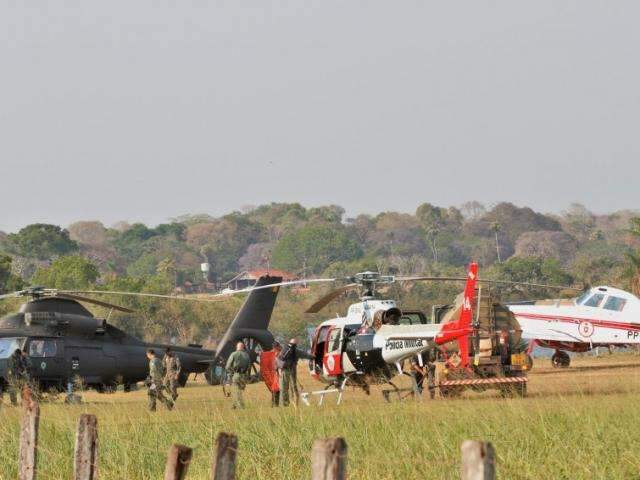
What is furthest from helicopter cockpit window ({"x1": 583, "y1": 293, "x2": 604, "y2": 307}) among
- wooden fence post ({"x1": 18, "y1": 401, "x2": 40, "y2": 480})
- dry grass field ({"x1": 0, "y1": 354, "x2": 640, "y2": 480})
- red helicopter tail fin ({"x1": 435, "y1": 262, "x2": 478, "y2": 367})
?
wooden fence post ({"x1": 18, "y1": 401, "x2": 40, "y2": 480})

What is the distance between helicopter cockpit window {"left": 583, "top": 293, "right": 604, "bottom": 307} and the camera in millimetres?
36091

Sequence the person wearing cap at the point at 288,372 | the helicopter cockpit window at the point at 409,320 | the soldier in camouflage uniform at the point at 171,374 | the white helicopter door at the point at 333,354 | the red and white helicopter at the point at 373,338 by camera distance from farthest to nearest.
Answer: the helicopter cockpit window at the point at 409,320, the white helicopter door at the point at 333,354, the person wearing cap at the point at 288,372, the soldier in camouflage uniform at the point at 171,374, the red and white helicopter at the point at 373,338

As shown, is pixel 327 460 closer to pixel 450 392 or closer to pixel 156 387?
pixel 156 387

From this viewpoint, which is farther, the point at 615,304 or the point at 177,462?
the point at 615,304

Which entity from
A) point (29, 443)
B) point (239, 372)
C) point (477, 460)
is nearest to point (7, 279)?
point (239, 372)

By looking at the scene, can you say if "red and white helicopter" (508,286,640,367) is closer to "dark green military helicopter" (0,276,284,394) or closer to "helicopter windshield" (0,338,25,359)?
"dark green military helicopter" (0,276,284,394)

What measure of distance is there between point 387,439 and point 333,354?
1053 cm

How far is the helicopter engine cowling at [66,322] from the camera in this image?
26875 millimetres

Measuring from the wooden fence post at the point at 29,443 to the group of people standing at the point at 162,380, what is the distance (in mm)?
13316

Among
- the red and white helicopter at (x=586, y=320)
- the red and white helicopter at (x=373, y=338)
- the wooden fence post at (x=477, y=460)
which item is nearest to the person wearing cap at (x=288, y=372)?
the red and white helicopter at (x=373, y=338)

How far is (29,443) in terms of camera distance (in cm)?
959

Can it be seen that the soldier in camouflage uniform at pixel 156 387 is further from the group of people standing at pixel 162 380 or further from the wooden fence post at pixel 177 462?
the wooden fence post at pixel 177 462

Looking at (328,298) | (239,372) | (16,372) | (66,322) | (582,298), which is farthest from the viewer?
(582,298)

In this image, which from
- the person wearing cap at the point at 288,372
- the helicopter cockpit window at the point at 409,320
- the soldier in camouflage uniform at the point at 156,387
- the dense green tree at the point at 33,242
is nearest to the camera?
the soldier in camouflage uniform at the point at 156,387
